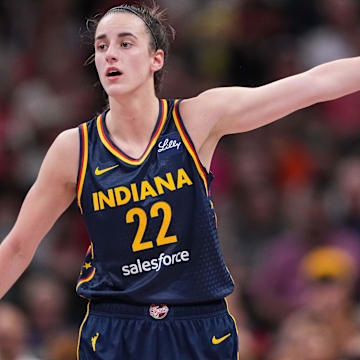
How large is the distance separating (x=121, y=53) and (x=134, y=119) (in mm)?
355

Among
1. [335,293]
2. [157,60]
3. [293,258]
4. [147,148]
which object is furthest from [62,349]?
[157,60]

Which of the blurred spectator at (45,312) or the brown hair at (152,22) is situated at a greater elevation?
the brown hair at (152,22)

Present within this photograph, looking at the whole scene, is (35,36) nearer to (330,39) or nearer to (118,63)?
(330,39)

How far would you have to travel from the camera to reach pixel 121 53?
456 centimetres

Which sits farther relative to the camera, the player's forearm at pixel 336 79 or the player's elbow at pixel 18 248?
the player's elbow at pixel 18 248

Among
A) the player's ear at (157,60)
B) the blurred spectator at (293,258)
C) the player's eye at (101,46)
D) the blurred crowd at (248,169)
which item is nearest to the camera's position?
the player's eye at (101,46)

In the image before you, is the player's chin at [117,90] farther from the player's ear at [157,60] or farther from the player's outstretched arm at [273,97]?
the player's outstretched arm at [273,97]

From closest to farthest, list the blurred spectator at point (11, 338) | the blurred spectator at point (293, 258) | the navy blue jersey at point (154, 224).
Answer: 1. the navy blue jersey at point (154, 224)
2. the blurred spectator at point (11, 338)
3. the blurred spectator at point (293, 258)

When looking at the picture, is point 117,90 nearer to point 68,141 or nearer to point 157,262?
point 68,141

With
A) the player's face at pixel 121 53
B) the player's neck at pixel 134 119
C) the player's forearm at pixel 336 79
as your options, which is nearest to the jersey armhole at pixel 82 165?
the player's neck at pixel 134 119

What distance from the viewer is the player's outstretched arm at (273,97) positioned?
4562 millimetres

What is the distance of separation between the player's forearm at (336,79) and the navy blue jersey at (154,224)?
69 cm

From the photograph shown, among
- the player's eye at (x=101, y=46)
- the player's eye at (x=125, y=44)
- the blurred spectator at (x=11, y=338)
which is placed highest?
the player's eye at (x=101, y=46)

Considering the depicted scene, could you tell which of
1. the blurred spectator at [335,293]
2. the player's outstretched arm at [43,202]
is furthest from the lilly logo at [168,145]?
the blurred spectator at [335,293]
